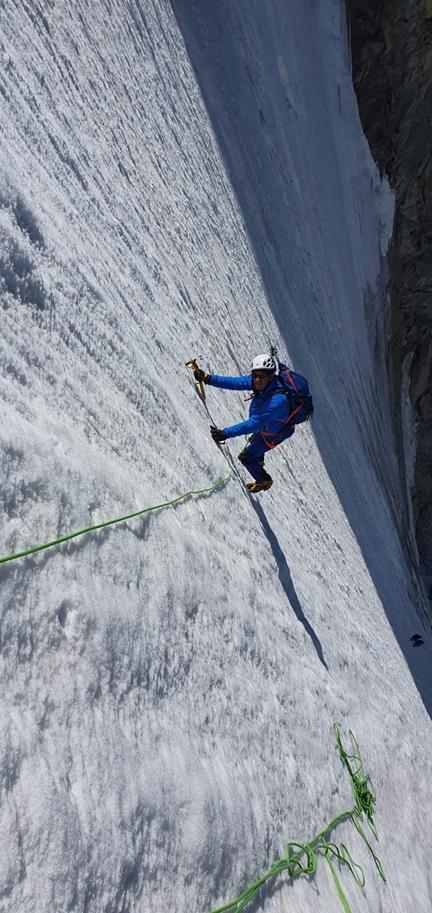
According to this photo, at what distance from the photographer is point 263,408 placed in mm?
4852

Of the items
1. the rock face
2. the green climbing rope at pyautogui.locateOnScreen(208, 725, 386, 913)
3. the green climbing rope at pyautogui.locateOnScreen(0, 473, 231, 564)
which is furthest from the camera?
the rock face

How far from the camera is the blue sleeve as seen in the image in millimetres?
4754

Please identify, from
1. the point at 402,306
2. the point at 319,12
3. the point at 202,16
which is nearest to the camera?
the point at 202,16

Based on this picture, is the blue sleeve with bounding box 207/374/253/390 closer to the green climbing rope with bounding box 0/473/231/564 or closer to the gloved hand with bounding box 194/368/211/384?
the gloved hand with bounding box 194/368/211/384

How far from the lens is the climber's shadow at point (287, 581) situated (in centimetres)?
457

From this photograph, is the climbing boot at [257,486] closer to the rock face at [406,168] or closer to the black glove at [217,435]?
the black glove at [217,435]

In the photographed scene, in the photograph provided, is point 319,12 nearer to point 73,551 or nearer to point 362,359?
point 362,359

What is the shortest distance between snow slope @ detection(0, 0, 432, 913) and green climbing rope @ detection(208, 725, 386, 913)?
5 cm

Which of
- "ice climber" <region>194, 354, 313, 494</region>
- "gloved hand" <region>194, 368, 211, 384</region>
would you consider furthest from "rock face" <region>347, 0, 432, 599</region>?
"gloved hand" <region>194, 368, 211, 384</region>

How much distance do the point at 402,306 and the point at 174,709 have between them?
11.5 m

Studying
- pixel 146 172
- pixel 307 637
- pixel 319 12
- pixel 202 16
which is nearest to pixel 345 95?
Answer: pixel 319 12

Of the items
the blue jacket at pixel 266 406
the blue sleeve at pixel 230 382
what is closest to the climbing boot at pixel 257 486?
the blue jacket at pixel 266 406

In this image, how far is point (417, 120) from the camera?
1196 centimetres

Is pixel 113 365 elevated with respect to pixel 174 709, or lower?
elevated
